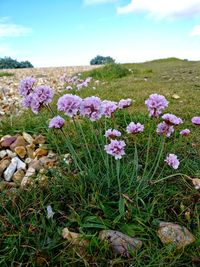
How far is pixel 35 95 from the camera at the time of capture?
2.81m

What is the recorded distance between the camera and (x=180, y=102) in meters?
6.42

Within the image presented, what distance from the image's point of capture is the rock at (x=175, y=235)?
2761 mm

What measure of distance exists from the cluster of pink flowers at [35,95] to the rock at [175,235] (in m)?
1.20

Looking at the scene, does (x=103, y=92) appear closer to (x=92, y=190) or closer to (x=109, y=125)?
(x=109, y=125)

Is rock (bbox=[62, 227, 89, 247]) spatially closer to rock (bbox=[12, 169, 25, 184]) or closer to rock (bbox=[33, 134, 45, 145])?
rock (bbox=[12, 169, 25, 184])

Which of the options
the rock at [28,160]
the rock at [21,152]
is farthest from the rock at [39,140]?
the rock at [28,160]

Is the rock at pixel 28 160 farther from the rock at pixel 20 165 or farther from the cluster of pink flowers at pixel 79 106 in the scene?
the cluster of pink flowers at pixel 79 106

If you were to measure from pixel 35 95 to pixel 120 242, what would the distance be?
115 cm

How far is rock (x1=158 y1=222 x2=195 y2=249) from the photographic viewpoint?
2.76 metres

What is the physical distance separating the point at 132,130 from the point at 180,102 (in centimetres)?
357

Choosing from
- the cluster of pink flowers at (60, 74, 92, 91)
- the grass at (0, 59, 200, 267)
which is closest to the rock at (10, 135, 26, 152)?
the grass at (0, 59, 200, 267)

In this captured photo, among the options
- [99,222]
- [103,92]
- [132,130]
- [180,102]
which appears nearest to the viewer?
[99,222]

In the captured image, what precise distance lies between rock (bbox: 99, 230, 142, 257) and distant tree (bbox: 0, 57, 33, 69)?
22.3m

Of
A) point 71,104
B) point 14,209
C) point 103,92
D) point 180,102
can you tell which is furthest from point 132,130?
point 103,92
